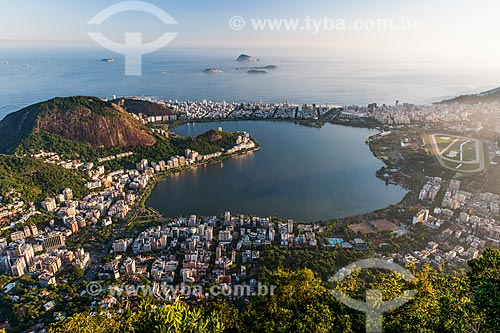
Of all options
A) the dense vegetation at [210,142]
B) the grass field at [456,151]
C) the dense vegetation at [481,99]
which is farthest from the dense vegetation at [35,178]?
the dense vegetation at [481,99]

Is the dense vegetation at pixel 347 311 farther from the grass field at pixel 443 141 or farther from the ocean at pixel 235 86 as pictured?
the ocean at pixel 235 86

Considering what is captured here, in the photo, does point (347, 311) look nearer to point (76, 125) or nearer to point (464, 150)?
point (76, 125)

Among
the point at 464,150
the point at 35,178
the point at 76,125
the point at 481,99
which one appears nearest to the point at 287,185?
the point at 35,178

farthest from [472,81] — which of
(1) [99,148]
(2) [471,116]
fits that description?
(1) [99,148]

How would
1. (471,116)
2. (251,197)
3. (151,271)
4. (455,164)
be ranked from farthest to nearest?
(471,116)
(455,164)
(251,197)
(151,271)

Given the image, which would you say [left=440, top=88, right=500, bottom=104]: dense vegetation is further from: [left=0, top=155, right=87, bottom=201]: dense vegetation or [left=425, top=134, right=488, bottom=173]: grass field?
[left=0, top=155, right=87, bottom=201]: dense vegetation

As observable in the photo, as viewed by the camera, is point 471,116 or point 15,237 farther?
point 471,116

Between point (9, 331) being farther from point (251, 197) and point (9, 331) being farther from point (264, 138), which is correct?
point (264, 138)
